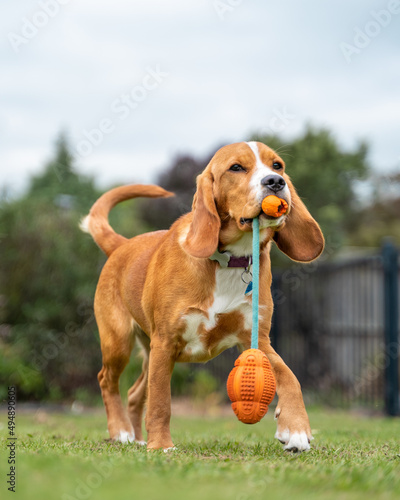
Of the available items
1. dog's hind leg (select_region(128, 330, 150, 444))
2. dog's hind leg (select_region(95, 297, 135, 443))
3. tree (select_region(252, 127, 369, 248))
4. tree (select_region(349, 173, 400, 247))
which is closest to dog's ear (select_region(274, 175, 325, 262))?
dog's hind leg (select_region(95, 297, 135, 443))

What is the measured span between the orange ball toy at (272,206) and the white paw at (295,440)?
4.34 feet

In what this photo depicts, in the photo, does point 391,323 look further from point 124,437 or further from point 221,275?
point 221,275

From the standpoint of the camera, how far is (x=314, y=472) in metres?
3.48

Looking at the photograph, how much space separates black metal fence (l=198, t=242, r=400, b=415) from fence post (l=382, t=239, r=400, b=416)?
1.51 metres

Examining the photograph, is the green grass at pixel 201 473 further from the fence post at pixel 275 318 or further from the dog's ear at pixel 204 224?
the fence post at pixel 275 318

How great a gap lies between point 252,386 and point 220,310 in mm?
750

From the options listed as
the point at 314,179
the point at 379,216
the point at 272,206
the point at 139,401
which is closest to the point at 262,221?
the point at 272,206

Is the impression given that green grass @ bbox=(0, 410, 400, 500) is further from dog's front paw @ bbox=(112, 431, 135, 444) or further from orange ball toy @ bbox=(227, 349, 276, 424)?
dog's front paw @ bbox=(112, 431, 135, 444)

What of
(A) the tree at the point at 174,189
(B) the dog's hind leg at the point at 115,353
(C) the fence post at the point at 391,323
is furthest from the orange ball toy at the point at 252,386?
(A) the tree at the point at 174,189

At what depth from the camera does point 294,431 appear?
4.25 meters

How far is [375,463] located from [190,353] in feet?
4.62

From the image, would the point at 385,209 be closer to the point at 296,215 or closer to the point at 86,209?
the point at 86,209

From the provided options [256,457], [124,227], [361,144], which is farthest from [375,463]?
[361,144]

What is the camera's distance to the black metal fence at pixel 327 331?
13.0 meters
